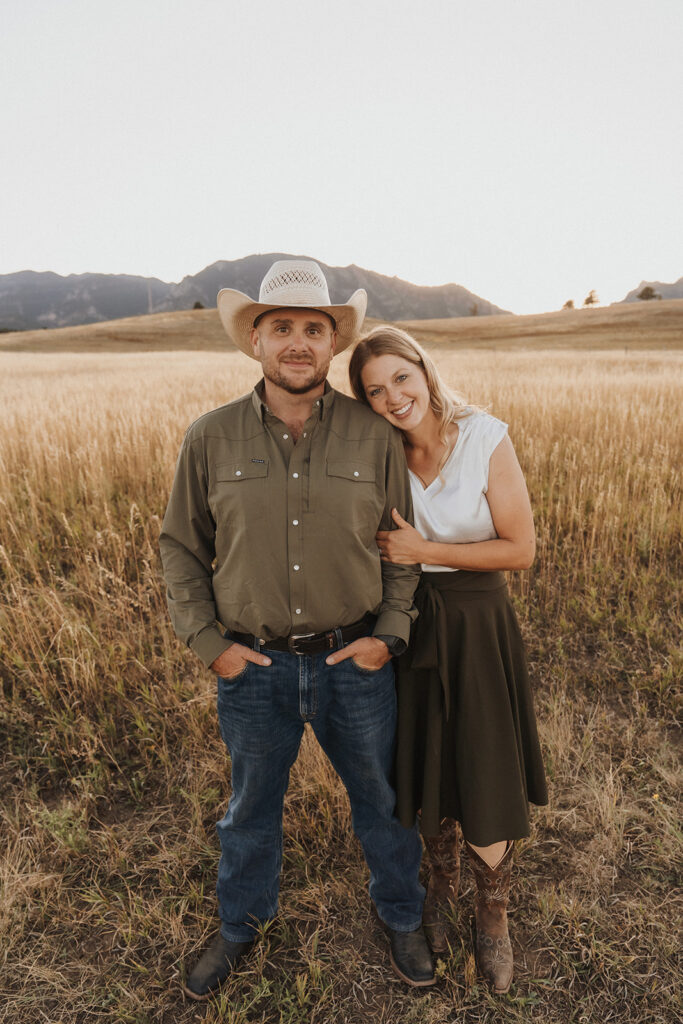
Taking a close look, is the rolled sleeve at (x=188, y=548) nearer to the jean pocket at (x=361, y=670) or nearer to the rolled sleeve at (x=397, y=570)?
the jean pocket at (x=361, y=670)

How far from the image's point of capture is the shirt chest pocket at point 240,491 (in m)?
1.81

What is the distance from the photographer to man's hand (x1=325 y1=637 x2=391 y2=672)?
1.88m

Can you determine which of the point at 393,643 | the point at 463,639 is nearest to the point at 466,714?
the point at 463,639

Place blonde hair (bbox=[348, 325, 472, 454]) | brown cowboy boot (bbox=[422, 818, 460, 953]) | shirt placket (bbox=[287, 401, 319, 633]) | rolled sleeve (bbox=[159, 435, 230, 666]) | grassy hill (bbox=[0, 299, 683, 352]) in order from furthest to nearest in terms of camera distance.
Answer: grassy hill (bbox=[0, 299, 683, 352])
brown cowboy boot (bbox=[422, 818, 460, 953])
blonde hair (bbox=[348, 325, 472, 454])
rolled sleeve (bbox=[159, 435, 230, 666])
shirt placket (bbox=[287, 401, 319, 633])

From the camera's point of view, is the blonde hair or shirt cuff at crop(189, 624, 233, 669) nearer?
shirt cuff at crop(189, 624, 233, 669)

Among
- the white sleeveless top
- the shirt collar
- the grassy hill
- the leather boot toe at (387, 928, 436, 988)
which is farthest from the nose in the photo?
the grassy hill

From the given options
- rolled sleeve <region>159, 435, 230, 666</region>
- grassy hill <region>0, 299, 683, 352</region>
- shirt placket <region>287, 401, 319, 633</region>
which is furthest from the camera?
grassy hill <region>0, 299, 683, 352</region>

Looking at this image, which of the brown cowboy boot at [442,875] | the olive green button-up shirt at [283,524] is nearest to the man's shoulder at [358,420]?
the olive green button-up shirt at [283,524]

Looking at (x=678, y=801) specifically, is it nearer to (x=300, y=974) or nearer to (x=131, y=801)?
(x=300, y=974)

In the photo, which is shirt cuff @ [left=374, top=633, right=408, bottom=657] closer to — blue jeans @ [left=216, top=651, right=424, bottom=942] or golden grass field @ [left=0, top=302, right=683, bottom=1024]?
blue jeans @ [left=216, top=651, right=424, bottom=942]

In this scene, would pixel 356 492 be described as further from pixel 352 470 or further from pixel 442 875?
pixel 442 875

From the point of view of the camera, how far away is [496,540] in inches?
77.1

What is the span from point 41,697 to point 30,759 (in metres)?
0.31

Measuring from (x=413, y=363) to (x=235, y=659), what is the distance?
1250 mm
